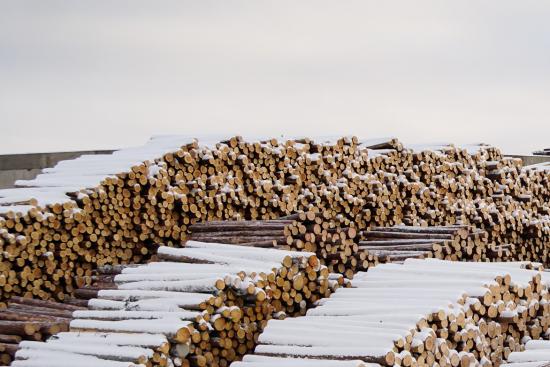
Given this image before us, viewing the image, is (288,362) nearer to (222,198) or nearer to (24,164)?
(222,198)

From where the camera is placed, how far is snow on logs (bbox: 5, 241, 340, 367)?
801cm

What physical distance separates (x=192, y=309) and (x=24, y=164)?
9.09 meters

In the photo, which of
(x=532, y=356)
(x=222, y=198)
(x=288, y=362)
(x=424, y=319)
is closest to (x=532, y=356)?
(x=532, y=356)

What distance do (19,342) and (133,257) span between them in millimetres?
3007

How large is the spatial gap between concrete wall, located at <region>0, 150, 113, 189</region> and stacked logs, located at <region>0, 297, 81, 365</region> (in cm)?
671

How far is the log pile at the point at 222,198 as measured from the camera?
10.8 meters

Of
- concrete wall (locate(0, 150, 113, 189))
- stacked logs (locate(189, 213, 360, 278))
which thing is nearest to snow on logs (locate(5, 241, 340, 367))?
stacked logs (locate(189, 213, 360, 278))

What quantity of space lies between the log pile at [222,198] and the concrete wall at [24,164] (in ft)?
11.1

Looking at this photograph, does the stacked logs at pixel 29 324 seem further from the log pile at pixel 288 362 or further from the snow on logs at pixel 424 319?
the snow on logs at pixel 424 319

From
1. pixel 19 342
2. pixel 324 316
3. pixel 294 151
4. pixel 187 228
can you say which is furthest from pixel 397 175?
pixel 19 342

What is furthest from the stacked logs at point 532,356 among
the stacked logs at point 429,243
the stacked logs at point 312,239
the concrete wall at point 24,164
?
the concrete wall at point 24,164

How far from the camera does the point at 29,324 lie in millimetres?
8805

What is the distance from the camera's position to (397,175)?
14.4 meters

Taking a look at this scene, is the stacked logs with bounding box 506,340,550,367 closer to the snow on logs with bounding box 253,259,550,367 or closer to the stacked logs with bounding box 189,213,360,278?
the snow on logs with bounding box 253,259,550,367
